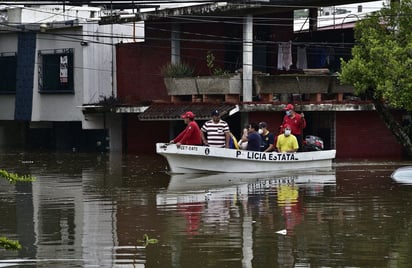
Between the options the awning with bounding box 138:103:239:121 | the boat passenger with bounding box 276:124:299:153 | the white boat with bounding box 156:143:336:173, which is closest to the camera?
the white boat with bounding box 156:143:336:173

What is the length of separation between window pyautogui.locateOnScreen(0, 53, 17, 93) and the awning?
325 inches

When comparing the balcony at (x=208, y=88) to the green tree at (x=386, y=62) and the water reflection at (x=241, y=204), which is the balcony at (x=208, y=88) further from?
the water reflection at (x=241, y=204)

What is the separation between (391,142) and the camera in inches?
1245

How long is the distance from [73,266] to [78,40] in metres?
27.3

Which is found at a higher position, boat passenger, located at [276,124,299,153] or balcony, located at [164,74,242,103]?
balcony, located at [164,74,242,103]

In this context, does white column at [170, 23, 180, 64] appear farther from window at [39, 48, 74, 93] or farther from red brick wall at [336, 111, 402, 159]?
red brick wall at [336, 111, 402, 159]

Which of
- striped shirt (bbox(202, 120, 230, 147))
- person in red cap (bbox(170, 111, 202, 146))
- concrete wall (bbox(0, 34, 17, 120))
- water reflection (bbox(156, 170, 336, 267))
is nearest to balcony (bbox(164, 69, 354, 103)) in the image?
water reflection (bbox(156, 170, 336, 267))

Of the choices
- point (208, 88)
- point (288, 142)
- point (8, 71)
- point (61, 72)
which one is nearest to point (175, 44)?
point (208, 88)

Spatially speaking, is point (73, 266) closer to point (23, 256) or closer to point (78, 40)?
point (23, 256)

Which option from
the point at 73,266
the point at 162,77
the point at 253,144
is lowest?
the point at 73,266

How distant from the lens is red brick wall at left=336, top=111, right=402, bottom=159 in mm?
31625

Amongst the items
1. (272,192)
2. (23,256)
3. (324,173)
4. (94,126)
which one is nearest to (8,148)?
(94,126)

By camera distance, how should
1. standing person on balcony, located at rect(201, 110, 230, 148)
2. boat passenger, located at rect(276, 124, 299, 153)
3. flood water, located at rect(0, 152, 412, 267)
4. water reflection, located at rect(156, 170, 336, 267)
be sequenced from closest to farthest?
flood water, located at rect(0, 152, 412, 267) < water reflection, located at rect(156, 170, 336, 267) < standing person on balcony, located at rect(201, 110, 230, 148) < boat passenger, located at rect(276, 124, 299, 153)

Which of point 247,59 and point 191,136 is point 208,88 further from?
point 191,136
